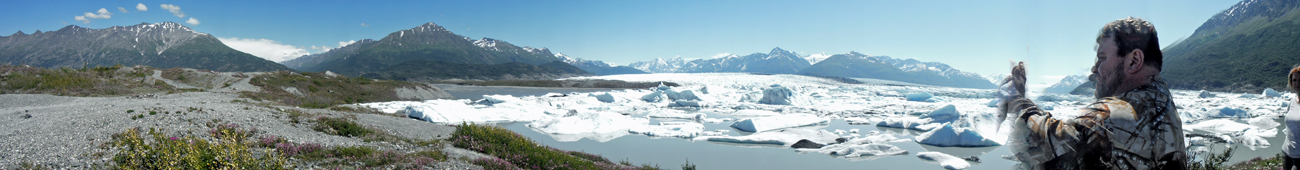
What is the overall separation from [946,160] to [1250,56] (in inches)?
2522

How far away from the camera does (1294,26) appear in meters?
52.7

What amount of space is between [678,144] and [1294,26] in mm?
81212

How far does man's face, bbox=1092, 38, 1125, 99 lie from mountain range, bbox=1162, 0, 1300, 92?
40.5 meters

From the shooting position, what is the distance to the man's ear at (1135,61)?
1365 millimetres

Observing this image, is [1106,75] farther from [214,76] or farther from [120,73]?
[214,76]

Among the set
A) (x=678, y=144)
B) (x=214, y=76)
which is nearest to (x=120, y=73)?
(x=214, y=76)

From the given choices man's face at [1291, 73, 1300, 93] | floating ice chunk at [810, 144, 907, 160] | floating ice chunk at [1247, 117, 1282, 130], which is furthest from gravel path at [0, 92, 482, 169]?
floating ice chunk at [1247, 117, 1282, 130]

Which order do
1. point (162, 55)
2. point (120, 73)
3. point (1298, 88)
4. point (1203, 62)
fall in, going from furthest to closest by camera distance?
point (162, 55)
point (1203, 62)
point (120, 73)
point (1298, 88)

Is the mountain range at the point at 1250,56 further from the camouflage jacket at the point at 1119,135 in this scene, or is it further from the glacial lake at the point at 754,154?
the camouflage jacket at the point at 1119,135

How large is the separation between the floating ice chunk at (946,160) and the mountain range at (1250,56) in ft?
107

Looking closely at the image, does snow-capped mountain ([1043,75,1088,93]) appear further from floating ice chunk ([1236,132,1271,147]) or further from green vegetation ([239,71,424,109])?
green vegetation ([239,71,424,109])

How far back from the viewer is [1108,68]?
57.1 inches

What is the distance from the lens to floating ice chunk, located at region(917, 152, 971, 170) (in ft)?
28.2

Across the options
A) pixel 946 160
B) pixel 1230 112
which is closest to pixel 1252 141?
pixel 946 160
